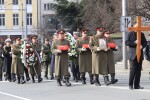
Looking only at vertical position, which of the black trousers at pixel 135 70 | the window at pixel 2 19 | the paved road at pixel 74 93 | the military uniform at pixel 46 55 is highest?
the window at pixel 2 19

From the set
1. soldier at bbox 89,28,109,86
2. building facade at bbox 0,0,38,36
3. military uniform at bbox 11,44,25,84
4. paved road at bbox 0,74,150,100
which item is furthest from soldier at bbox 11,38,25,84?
building facade at bbox 0,0,38,36

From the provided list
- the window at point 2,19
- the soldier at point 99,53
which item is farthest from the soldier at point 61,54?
the window at point 2,19

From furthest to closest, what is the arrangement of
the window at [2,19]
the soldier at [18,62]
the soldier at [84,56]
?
the window at [2,19] → the soldier at [18,62] → the soldier at [84,56]

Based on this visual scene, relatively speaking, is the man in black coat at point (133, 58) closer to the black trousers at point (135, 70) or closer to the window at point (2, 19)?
the black trousers at point (135, 70)

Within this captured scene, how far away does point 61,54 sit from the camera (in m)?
15.8

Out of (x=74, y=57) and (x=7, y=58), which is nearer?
(x=74, y=57)

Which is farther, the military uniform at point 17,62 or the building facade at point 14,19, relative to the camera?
the building facade at point 14,19

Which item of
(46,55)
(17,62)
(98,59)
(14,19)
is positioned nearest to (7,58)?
(17,62)

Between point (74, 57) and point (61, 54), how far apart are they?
1.49 metres

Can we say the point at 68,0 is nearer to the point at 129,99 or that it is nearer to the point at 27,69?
the point at 27,69

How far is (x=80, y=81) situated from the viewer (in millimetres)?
17547

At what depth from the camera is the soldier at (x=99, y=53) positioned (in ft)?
50.0

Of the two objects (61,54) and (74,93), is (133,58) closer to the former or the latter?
(74,93)

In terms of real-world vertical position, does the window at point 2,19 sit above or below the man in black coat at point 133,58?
above
